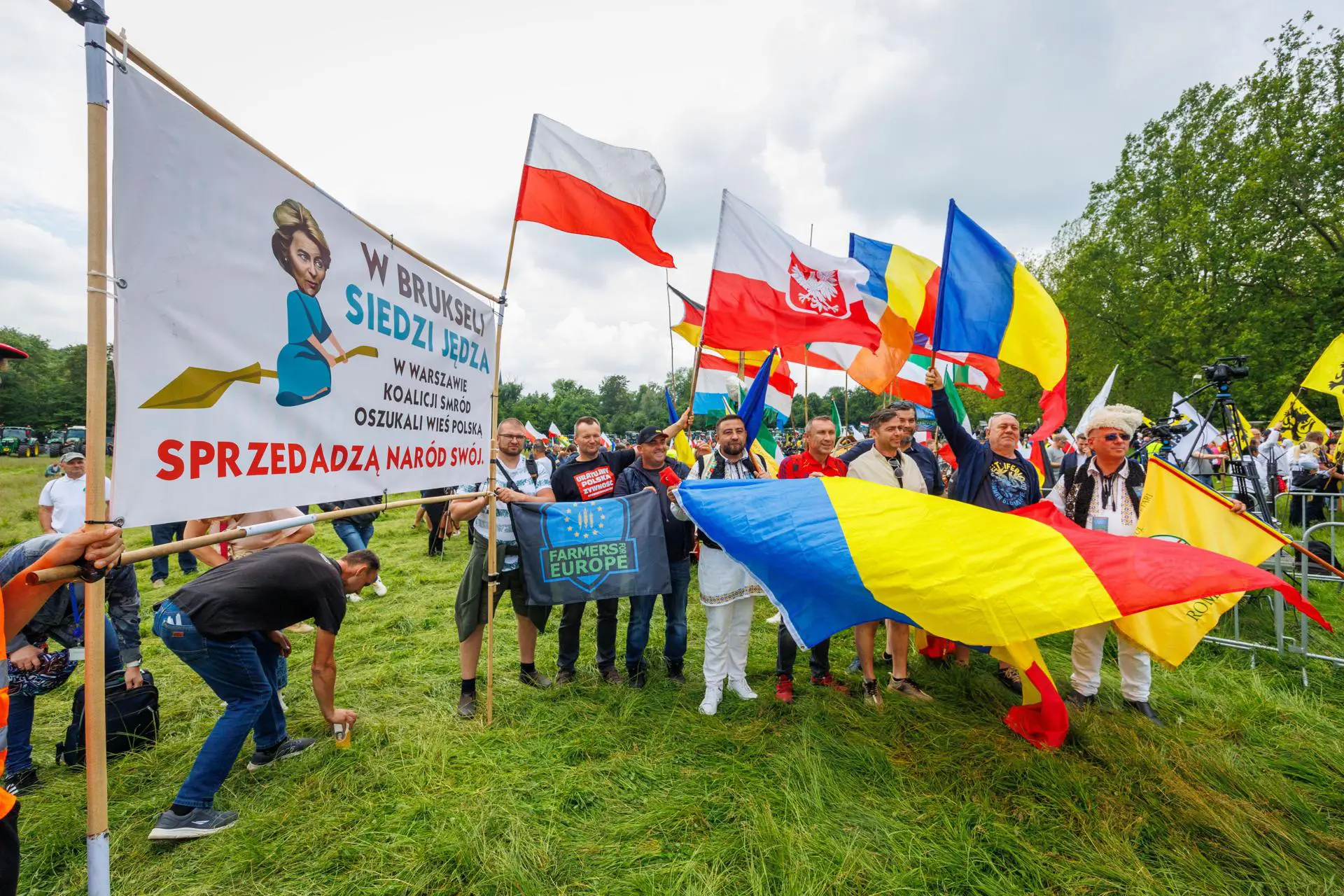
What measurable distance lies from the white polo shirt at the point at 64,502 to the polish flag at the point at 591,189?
512cm

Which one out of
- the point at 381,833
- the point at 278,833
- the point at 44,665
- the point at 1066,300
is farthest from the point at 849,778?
the point at 1066,300

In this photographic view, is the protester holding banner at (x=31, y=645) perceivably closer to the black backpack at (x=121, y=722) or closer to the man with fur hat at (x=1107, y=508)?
the black backpack at (x=121, y=722)

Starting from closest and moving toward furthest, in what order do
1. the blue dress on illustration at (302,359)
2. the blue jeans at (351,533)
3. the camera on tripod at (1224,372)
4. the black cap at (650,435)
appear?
the blue dress on illustration at (302,359) < the black cap at (650,435) < the camera on tripod at (1224,372) < the blue jeans at (351,533)

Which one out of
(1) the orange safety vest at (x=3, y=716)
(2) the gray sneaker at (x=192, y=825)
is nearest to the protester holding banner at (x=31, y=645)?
(2) the gray sneaker at (x=192, y=825)

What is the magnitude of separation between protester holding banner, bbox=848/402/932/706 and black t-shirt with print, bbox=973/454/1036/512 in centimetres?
44

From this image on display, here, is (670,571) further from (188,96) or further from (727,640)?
(188,96)

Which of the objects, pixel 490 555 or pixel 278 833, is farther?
pixel 490 555

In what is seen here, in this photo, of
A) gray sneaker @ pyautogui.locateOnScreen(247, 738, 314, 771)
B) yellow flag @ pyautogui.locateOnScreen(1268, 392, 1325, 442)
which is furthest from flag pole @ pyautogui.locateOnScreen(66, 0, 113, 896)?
yellow flag @ pyautogui.locateOnScreen(1268, 392, 1325, 442)

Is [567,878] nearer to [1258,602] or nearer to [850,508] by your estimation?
[850,508]

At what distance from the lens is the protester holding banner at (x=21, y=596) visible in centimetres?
145

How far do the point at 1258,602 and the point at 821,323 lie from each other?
5492mm

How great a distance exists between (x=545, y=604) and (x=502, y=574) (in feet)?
1.34

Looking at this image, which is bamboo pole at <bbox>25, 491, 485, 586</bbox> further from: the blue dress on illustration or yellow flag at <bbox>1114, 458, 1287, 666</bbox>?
yellow flag at <bbox>1114, 458, 1287, 666</bbox>

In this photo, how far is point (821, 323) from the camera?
221 inches
